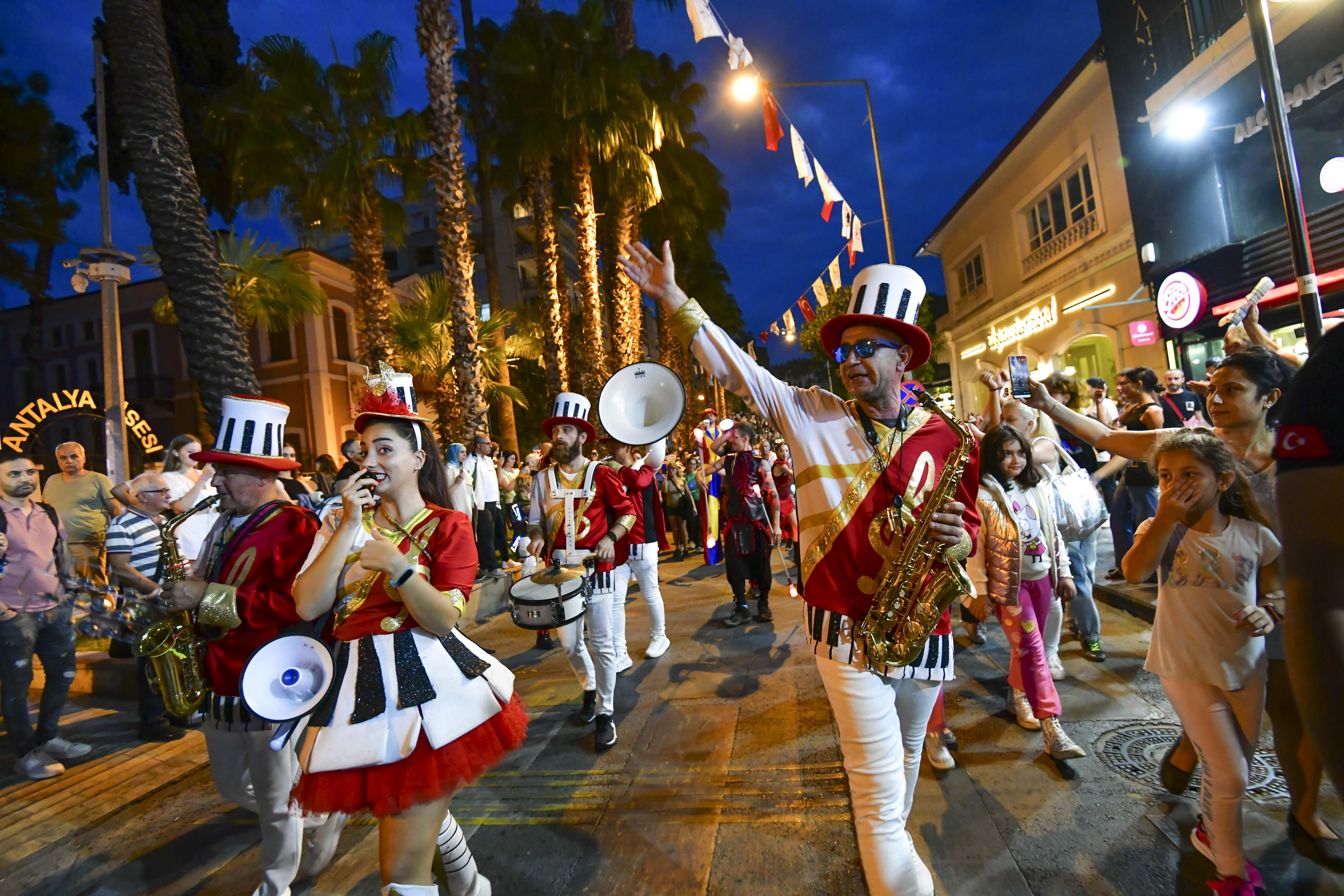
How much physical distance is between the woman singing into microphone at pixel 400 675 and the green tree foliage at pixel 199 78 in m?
20.6

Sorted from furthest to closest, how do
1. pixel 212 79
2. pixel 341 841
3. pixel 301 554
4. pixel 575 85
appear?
pixel 212 79, pixel 575 85, pixel 341 841, pixel 301 554

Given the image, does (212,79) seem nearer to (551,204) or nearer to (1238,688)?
(551,204)

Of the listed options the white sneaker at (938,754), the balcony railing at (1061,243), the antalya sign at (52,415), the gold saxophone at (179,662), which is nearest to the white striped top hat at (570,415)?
the gold saxophone at (179,662)

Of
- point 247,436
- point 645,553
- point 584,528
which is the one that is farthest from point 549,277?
point 247,436

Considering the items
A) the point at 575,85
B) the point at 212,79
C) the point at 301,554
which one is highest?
the point at 212,79

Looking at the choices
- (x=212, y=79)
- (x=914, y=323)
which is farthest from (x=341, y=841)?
(x=212, y=79)

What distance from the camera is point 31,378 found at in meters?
16.7

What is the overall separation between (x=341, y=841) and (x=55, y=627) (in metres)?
3.32

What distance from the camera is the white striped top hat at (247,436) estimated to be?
2.72 metres

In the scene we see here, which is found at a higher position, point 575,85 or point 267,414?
point 575,85

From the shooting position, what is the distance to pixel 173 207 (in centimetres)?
755

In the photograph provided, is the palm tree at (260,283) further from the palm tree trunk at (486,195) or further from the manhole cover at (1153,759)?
the manhole cover at (1153,759)

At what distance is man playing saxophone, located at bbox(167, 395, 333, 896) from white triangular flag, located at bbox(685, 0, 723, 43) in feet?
24.2

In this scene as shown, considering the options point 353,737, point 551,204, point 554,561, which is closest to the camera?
point 353,737
